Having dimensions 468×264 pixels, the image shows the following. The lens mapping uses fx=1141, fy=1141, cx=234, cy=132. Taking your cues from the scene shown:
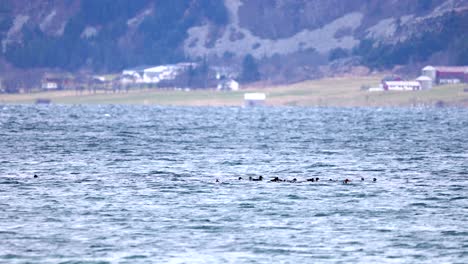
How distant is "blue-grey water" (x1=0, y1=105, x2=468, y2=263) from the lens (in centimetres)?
4319

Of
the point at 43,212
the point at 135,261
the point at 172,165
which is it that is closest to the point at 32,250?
the point at 135,261

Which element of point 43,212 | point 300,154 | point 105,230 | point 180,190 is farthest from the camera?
point 300,154

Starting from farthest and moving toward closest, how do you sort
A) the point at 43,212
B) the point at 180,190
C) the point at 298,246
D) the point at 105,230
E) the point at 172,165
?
the point at 172,165
the point at 180,190
the point at 43,212
the point at 105,230
the point at 298,246

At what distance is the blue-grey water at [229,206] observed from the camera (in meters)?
43.2

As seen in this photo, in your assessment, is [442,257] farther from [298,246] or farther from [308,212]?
[308,212]

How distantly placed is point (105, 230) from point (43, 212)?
21.4ft

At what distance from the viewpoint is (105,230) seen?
47.4 meters

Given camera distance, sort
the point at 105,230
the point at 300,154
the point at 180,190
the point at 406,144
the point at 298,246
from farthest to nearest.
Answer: the point at 406,144
the point at 300,154
the point at 180,190
the point at 105,230
the point at 298,246

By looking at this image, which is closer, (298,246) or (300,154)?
(298,246)

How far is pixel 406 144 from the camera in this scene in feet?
376

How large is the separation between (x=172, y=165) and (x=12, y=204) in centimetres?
2680

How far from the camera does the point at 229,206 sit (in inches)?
2180

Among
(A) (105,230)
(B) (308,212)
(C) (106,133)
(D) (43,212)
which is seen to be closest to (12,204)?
(D) (43,212)

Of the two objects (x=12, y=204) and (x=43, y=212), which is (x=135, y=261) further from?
(x=12, y=204)
